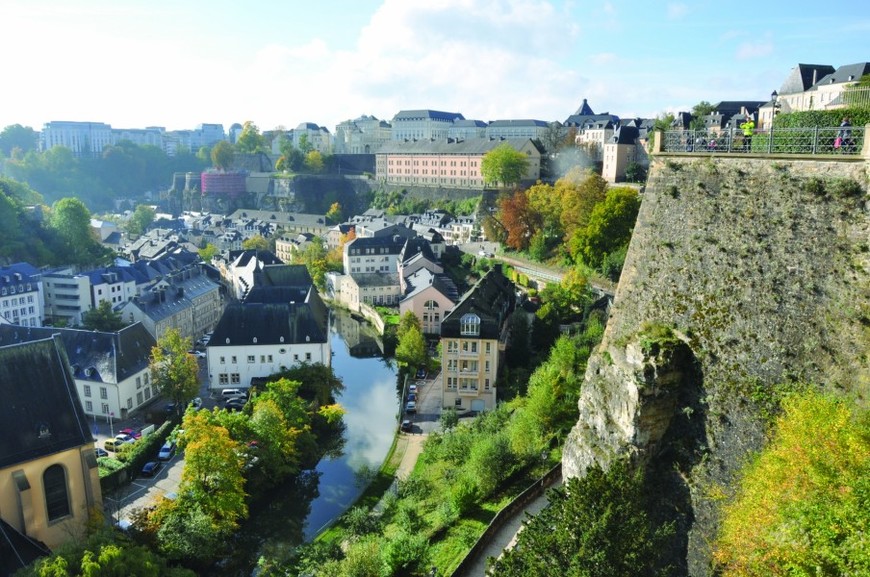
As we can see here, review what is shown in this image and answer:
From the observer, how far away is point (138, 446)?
84.6 ft

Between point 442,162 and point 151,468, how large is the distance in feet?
216

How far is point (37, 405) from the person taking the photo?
19922 mm

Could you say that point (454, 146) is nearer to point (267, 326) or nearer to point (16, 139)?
point (267, 326)

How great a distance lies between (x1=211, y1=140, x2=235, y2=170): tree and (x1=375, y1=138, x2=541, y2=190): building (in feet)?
101

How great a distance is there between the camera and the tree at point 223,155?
111625 millimetres

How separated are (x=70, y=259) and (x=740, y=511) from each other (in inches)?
2518

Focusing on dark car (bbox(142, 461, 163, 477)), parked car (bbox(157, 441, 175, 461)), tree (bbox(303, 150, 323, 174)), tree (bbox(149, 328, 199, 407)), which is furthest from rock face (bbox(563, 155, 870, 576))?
tree (bbox(303, 150, 323, 174))

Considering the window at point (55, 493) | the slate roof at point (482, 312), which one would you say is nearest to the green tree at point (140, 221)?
the slate roof at point (482, 312)

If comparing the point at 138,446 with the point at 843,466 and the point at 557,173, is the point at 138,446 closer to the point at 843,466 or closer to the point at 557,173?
the point at 843,466

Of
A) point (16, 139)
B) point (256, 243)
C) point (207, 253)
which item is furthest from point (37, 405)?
point (16, 139)

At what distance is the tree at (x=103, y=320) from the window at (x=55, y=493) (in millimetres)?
22283

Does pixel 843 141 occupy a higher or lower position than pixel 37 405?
higher

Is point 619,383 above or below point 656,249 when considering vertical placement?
below

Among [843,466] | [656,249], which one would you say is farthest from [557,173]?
[843,466]
